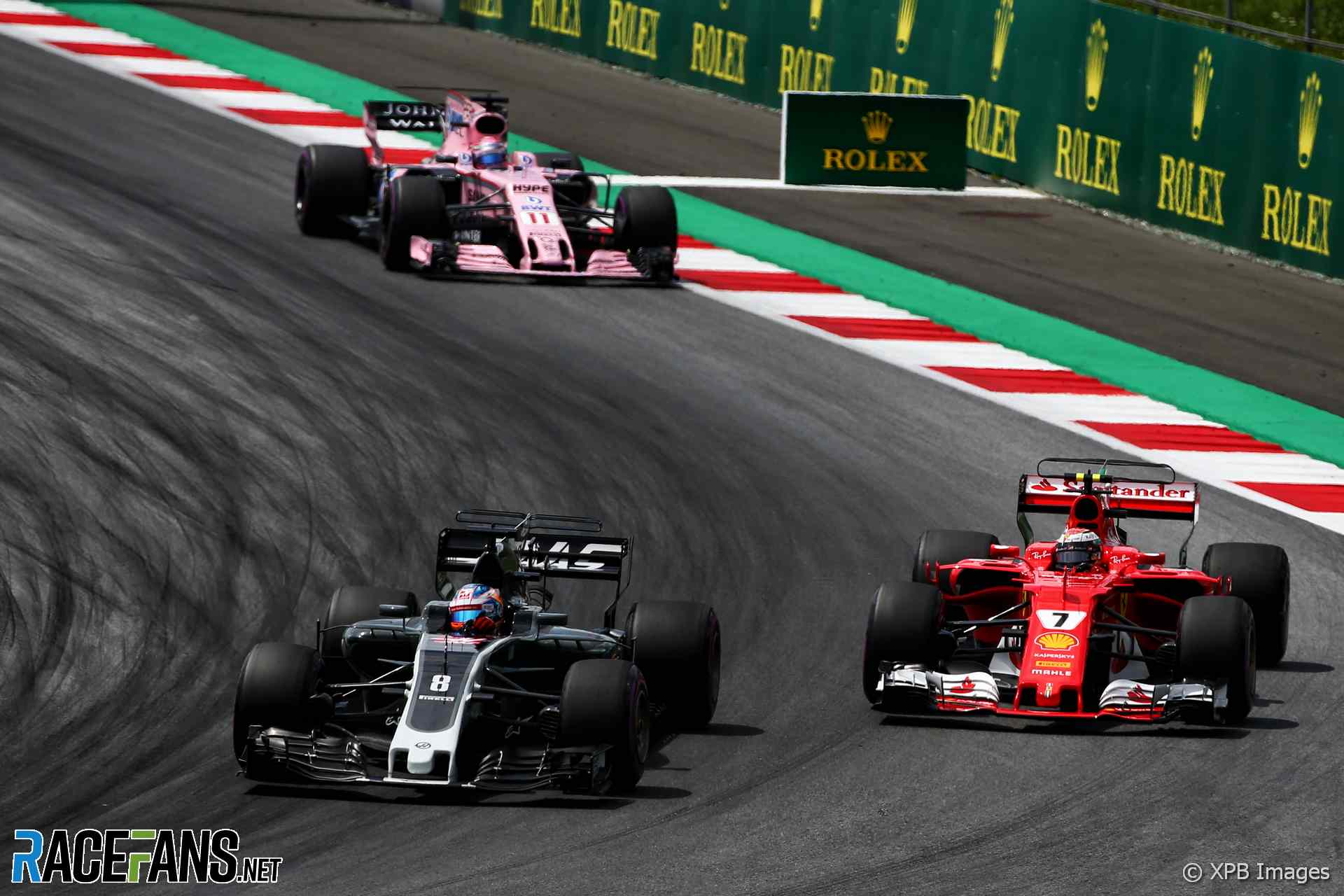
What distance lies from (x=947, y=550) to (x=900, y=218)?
1493cm

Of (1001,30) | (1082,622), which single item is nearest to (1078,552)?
(1082,622)

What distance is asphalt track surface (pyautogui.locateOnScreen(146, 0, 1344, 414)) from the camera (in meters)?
24.9

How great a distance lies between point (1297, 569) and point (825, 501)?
3.59 metres

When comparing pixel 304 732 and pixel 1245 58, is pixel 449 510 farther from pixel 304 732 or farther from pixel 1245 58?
pixel 1245 58

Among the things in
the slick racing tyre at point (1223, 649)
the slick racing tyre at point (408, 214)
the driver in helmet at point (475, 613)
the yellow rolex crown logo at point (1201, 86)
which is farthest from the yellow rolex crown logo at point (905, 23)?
the driver in helmet at point (475, 613)

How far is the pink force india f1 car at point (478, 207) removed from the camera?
24422 mm

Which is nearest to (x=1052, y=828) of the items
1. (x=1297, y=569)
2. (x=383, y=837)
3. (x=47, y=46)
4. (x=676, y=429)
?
(x=383, y=837)

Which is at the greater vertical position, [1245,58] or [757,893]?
[1245,58]

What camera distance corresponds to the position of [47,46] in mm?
34594

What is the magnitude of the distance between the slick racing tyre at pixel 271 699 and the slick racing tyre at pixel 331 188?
45.3 feet

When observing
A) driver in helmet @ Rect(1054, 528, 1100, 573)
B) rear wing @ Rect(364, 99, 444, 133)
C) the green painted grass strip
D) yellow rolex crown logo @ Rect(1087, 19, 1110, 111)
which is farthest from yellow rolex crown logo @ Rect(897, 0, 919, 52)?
driver in helmet @ Rect(1054, 528, 1100, 573)

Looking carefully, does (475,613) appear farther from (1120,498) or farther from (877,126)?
(877,126)

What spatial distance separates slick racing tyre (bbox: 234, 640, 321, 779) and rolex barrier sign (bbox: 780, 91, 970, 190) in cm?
1963

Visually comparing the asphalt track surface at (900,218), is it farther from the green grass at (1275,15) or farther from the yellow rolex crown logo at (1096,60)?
the green grass at (1275,15)
